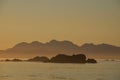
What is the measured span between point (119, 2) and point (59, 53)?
12.7 ft

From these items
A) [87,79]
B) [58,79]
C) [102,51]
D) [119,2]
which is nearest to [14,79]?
[58,79]

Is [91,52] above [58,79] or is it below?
above

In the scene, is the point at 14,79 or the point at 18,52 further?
the point at 18,52

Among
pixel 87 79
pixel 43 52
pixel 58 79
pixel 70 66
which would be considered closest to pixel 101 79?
pixel 87 79

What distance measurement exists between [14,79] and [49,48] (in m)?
1.40

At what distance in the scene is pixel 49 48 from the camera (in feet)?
34.5

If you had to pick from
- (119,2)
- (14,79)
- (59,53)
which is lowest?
(14,79)

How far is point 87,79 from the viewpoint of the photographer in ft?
33.6

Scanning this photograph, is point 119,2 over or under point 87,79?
over

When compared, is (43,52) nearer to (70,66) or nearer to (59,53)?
(59,53)

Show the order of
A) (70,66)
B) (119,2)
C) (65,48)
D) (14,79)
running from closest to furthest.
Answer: (119,2) → (14,79) → (65,48) → (70,66)

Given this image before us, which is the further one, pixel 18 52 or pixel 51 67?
pixel 51 67

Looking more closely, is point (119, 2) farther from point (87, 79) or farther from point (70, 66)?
point (70, 66)

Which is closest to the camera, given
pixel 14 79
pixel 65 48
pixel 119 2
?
pixel 119 2
